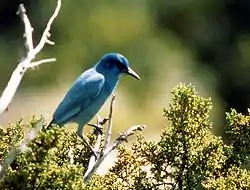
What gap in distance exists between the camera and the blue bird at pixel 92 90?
847mm

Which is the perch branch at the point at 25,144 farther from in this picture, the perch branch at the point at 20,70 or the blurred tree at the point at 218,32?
the blurred tree at the point at 218,32

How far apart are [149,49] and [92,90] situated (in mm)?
783

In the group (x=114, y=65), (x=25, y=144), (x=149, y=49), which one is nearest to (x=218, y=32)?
(x=149, y=49)

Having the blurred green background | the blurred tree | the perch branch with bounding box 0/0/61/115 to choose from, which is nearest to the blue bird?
the perch branch with bounding box 0/0/61/115

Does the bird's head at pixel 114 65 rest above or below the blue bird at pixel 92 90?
above

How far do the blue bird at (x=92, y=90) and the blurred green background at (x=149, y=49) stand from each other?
2.09 feet

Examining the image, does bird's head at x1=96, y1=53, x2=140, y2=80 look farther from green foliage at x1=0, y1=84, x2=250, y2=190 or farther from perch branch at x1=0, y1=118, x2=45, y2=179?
perch branch at x1=0, y1=118, x2=45, y2=179

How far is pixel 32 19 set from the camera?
1.78 meters

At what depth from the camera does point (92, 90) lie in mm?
867

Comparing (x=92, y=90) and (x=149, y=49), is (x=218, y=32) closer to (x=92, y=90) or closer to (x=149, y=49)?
(x=149, y=49)

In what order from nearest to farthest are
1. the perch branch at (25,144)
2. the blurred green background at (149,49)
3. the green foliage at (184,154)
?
1. the perch branch at (25,144)
2. the green foliage at (184,154)
3. the blurred green background at (149,49)

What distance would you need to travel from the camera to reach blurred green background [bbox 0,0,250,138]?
1.57 m

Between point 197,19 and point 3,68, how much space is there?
19.5 inches

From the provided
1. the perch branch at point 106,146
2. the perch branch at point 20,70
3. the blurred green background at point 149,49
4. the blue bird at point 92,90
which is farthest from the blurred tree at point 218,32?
the perch branch at point 20,70
